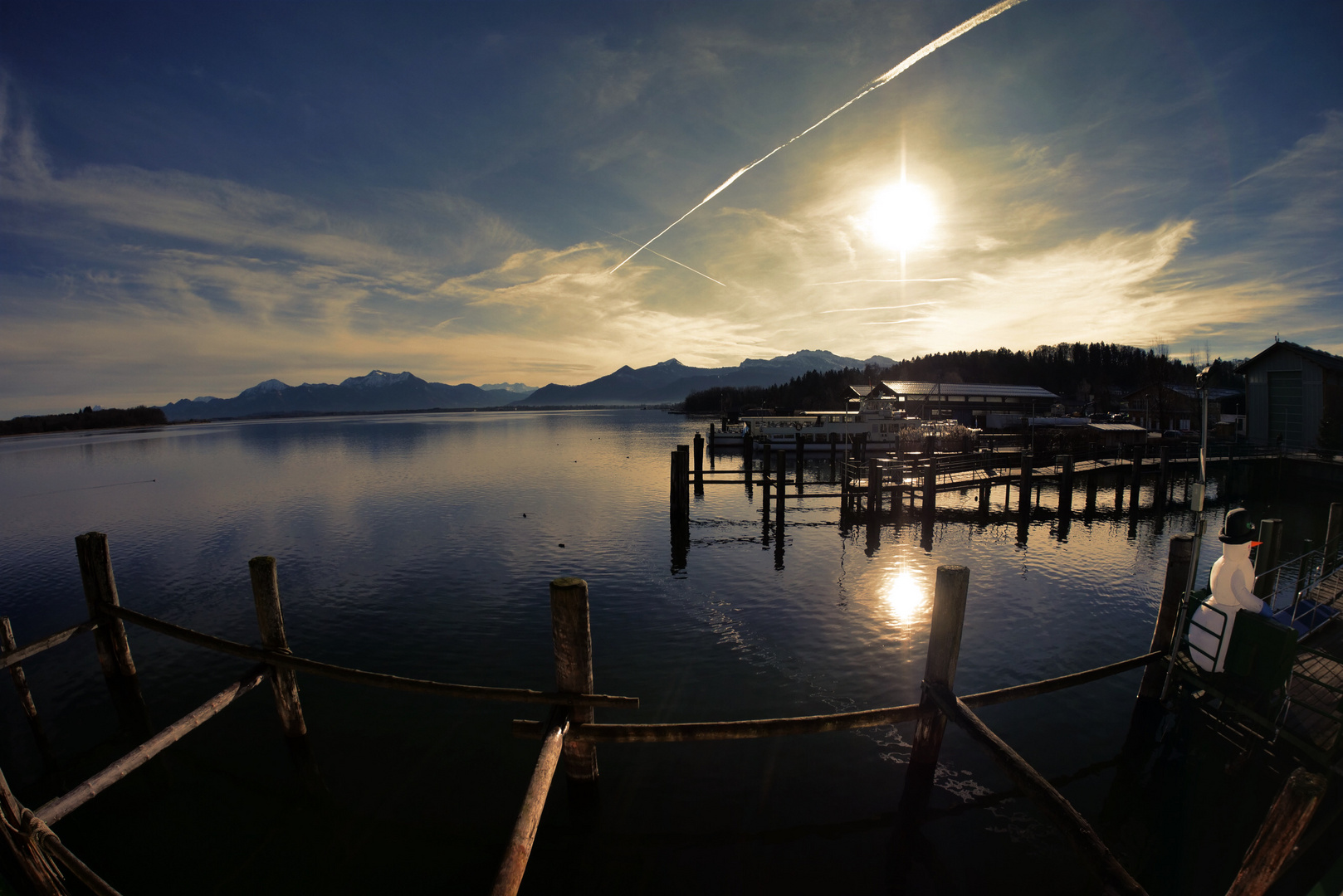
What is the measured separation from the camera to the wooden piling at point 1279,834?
3.01 metres

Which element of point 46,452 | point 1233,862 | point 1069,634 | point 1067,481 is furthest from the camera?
point 46,452

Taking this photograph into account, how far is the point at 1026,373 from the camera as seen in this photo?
128 meters

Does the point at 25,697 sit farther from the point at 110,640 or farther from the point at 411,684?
the point at 411,684

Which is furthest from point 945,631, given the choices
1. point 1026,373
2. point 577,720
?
point 1026,373

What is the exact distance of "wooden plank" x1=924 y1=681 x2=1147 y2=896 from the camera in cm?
395

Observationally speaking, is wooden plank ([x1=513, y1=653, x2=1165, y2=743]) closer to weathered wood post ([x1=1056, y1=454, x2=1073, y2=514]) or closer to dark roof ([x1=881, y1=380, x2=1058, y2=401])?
weathered wood post ([x1=1056, y1=454, x2=1073, y2=514])

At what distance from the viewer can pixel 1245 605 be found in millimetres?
7465

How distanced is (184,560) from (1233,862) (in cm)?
3102

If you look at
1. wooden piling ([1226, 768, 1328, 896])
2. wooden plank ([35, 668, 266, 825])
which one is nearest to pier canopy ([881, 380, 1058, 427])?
wooden piling ([1226, 768, 1328, 896])

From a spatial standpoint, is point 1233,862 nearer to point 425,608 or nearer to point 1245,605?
point 1245,605

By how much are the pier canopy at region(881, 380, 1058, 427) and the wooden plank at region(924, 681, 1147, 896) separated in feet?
216

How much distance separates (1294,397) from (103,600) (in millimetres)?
61201

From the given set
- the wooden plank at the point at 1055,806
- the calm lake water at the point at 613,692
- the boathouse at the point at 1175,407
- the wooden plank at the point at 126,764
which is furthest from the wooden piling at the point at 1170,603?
the boathouse at the point at 1175,407

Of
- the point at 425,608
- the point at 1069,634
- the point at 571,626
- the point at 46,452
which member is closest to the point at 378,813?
the point at 571,626
